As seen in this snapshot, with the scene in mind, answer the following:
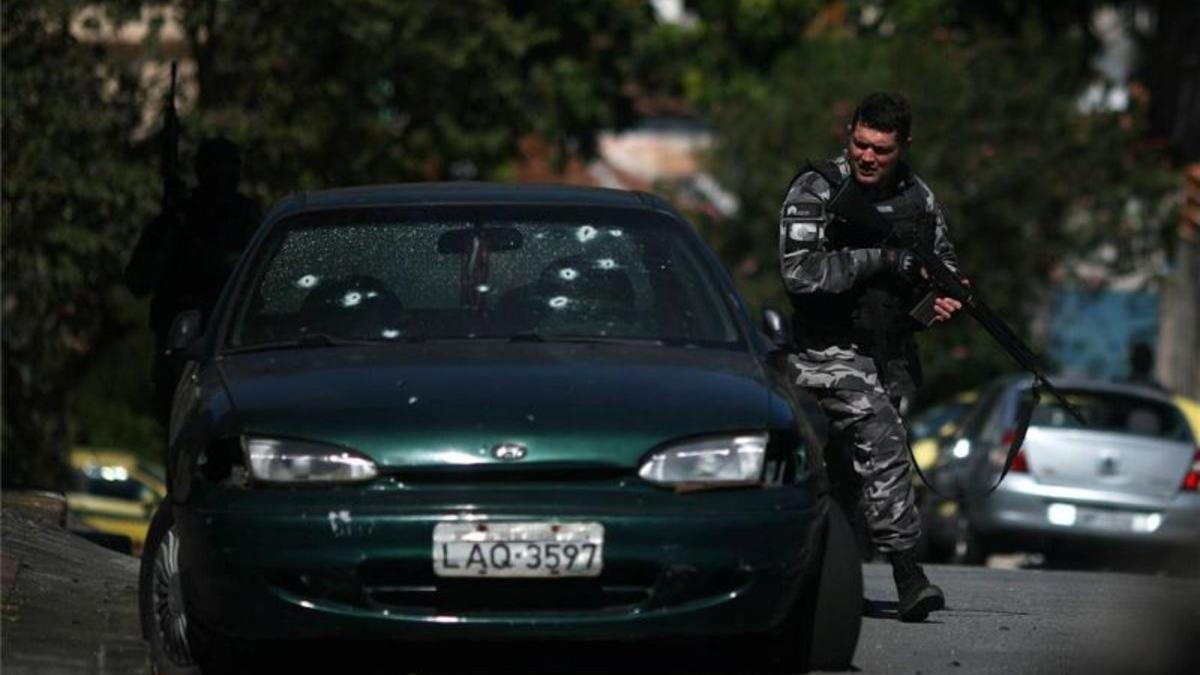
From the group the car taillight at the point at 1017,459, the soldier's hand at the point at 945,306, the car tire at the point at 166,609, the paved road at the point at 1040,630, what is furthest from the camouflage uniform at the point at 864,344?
the car taillight at the point at 1017,459

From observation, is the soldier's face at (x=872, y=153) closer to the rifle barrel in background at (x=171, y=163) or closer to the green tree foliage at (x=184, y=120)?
the rifle barrel in background at (x=171, y=163)

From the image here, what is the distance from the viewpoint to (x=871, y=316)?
10.1 metres

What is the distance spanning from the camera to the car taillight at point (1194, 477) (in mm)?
20328

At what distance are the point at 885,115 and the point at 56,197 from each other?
39.1ft

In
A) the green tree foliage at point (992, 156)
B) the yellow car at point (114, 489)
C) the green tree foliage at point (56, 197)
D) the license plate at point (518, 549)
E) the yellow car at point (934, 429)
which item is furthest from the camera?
the green tree foliage at point (992, 156)

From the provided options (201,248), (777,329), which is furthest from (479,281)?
(201,248)

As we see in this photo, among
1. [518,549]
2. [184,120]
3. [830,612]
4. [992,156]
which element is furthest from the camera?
[992,156]

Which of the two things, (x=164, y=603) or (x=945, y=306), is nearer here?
(x=164, y=603)

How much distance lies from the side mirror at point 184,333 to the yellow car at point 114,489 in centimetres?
1877

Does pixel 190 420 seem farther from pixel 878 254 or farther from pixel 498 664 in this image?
pixel 878 254

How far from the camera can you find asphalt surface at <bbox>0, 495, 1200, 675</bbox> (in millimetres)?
8297

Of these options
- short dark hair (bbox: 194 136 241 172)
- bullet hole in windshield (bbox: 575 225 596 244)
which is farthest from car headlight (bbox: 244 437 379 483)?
short dark hair (bbox: 194 136 241 172)

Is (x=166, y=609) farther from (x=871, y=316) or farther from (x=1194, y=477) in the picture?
(x=1194, y=477)

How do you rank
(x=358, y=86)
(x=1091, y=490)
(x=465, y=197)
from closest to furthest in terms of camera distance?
1. (x=465, y=197)
2. (x=1091, y=490)
3. (x=358, y=86)
